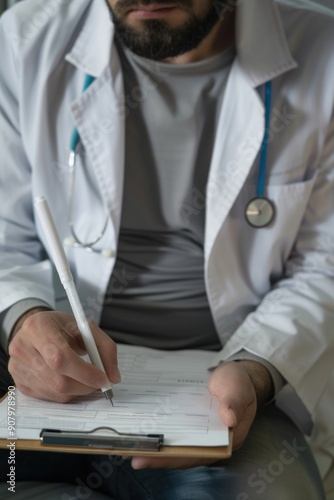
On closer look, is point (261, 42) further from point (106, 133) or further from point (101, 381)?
point (101, 381)

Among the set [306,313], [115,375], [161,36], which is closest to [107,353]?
[115,375]

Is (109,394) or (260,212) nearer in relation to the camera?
(109,394)

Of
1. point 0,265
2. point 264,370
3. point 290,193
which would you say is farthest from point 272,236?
point 0,265

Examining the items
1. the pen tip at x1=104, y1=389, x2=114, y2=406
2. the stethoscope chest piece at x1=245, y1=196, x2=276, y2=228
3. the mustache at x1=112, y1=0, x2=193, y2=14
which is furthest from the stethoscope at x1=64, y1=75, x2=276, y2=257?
the pen tip at x1=104, y1=389, x2=114, y2=406

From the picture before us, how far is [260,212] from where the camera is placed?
114 centimetres

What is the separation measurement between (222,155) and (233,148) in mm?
20

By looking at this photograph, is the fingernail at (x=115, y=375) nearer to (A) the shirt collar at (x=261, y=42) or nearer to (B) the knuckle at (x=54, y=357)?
(B) the knuckle at (x=54, y=357)

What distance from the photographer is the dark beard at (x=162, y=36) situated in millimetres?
1097

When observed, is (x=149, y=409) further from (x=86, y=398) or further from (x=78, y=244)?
(x=78, y=244)

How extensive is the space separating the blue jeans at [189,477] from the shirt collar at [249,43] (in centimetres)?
53

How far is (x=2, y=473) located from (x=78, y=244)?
0.38 m

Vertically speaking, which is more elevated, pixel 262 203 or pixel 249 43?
pixel 249 43

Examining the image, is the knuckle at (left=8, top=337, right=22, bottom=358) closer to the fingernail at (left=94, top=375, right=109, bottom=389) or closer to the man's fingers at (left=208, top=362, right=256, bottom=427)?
the fingernail at (left=94, top=375, right=109, bottom=389)

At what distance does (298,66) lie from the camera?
1.17 metres
